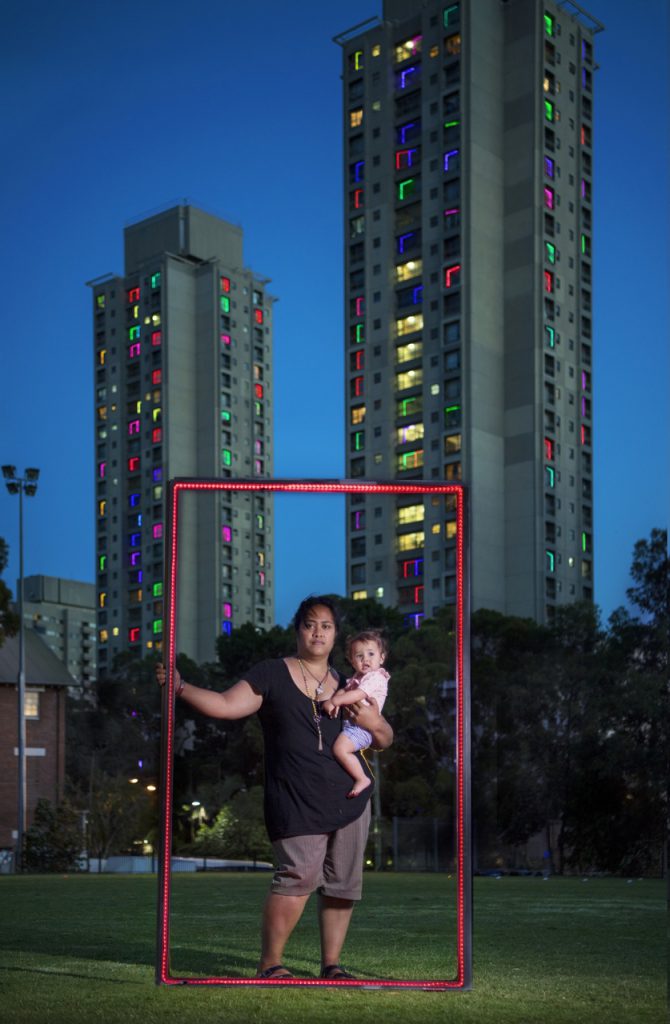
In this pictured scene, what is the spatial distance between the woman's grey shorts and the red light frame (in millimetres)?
434

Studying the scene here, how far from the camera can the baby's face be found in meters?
7.46

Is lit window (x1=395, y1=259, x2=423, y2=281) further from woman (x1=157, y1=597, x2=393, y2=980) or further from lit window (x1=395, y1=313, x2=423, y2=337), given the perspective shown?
woman (x1=157, y1=597, x2=393, y2=980)

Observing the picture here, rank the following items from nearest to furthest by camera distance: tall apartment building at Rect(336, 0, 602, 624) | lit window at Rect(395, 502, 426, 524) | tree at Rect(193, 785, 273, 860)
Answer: tree at Rect(193, 785, 273, 860) < tall apartment building at Rect(336, 0, 602, 624) < lit window at Rect(395, 502, 426, 524)

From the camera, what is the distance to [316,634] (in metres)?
7.53

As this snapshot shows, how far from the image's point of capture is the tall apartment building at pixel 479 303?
266 ft

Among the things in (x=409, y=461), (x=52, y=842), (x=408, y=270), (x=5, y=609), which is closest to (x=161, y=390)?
(x=408, y=270)

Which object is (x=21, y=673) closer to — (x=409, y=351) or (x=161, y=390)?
(x=409, y=351)

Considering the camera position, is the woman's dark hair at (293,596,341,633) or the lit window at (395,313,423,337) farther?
the lit window at (395,313,423,337)

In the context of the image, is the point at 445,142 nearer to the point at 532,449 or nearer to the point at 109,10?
the point at 532,449

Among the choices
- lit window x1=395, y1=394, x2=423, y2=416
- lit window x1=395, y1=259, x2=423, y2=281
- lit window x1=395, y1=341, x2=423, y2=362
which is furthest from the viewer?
lit window x1=395, y1=259, x2=423, y2=281

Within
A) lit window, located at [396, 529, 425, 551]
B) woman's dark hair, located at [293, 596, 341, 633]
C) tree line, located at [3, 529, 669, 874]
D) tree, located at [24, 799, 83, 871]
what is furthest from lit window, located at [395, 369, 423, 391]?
woman's dark hair, located at [293, 596, 341, 633]

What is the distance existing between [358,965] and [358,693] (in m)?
1.94

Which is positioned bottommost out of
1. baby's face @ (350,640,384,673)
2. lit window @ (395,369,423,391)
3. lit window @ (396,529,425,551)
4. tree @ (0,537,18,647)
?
baby's face @ (350,640,384,673)

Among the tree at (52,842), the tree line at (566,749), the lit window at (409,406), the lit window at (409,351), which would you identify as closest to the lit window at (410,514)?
the lit window at (409,406)
